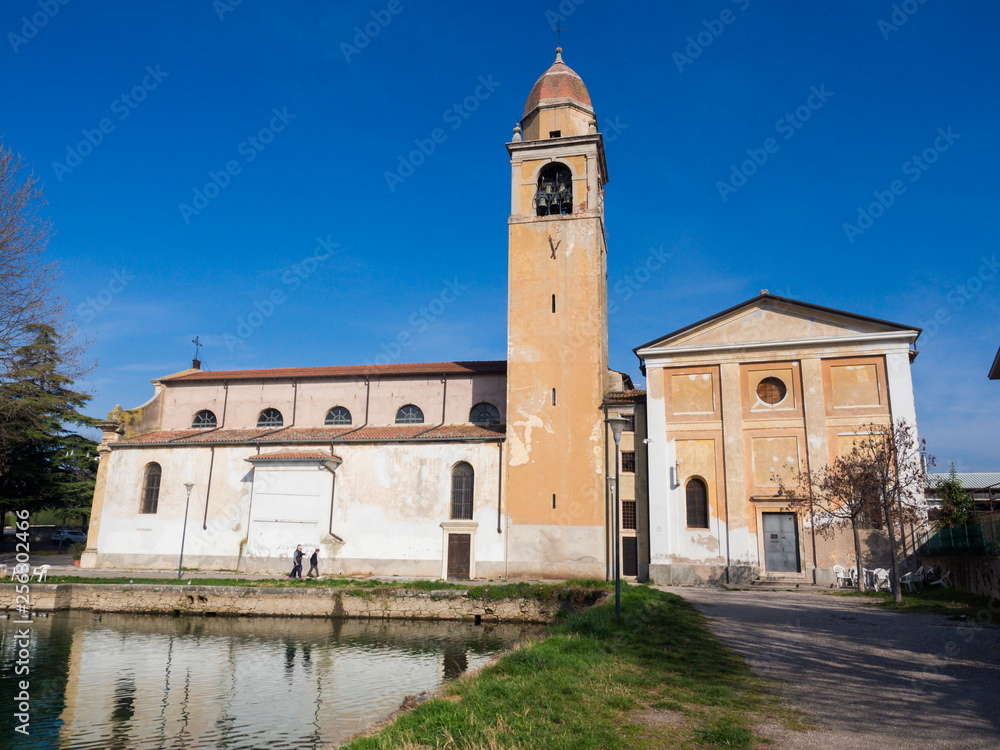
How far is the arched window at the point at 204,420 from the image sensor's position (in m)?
34.9

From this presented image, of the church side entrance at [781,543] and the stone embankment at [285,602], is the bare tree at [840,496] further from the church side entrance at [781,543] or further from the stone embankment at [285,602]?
the stone embankment at [285,602]

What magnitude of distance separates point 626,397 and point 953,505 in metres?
15.4

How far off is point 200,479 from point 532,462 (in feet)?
54.1

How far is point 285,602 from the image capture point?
71.6 ft

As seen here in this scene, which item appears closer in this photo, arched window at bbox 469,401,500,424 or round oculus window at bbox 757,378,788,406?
round oculus window at bbox 757,378,788,406

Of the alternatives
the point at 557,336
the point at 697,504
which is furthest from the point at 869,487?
the point at 557,336

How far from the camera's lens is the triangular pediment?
26234 millimetres

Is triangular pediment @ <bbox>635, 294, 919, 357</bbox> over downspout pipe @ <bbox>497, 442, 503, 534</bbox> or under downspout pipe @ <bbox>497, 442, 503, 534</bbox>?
over

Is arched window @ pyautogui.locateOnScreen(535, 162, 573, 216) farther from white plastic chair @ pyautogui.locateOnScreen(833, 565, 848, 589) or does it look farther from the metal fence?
the metal fence

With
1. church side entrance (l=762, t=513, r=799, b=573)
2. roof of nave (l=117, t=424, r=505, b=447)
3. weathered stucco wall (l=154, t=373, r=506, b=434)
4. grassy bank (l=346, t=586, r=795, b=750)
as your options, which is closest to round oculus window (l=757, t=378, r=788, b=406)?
church side entrance (l=762, t=513, r=799, b=573)

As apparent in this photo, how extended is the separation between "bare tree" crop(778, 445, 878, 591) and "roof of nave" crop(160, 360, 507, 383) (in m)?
14.6

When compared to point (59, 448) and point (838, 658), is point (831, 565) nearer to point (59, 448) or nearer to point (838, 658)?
point (838, 658)

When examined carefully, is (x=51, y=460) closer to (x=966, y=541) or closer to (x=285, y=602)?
(x=285, y=602)

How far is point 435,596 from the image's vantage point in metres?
21.6
